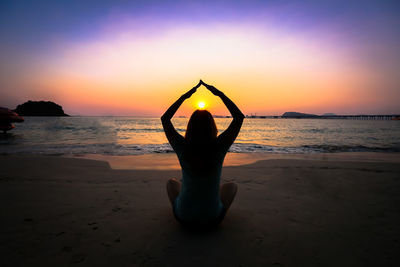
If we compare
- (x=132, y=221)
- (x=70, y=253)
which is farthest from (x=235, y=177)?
(x=70, y=253)

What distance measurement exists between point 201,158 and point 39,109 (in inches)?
6732

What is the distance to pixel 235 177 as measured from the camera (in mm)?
5762

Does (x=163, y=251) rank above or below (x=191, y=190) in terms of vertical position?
below

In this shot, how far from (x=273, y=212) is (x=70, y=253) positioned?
10.1ft

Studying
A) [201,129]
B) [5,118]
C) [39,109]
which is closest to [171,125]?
[201,129]

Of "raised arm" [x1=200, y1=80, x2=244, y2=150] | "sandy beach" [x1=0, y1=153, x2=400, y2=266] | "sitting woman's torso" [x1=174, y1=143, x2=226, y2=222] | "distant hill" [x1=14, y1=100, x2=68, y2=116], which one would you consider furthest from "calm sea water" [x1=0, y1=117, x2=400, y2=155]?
"distant hill" [x1=14, y1=100, x2=68, y2=116]

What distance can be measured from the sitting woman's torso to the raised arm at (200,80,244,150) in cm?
12

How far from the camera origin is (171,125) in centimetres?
234

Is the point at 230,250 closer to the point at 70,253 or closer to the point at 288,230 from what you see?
the point at 288,230

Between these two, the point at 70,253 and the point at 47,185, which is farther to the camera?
the point at 47,185

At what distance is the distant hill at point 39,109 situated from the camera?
12679 cm

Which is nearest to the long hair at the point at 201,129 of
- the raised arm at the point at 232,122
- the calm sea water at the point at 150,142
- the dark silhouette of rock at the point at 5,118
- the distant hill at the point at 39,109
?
the raised arm at the point at 232,122

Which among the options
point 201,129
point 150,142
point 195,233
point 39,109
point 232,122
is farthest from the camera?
point 39,109

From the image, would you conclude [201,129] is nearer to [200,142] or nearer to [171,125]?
[200,142]
